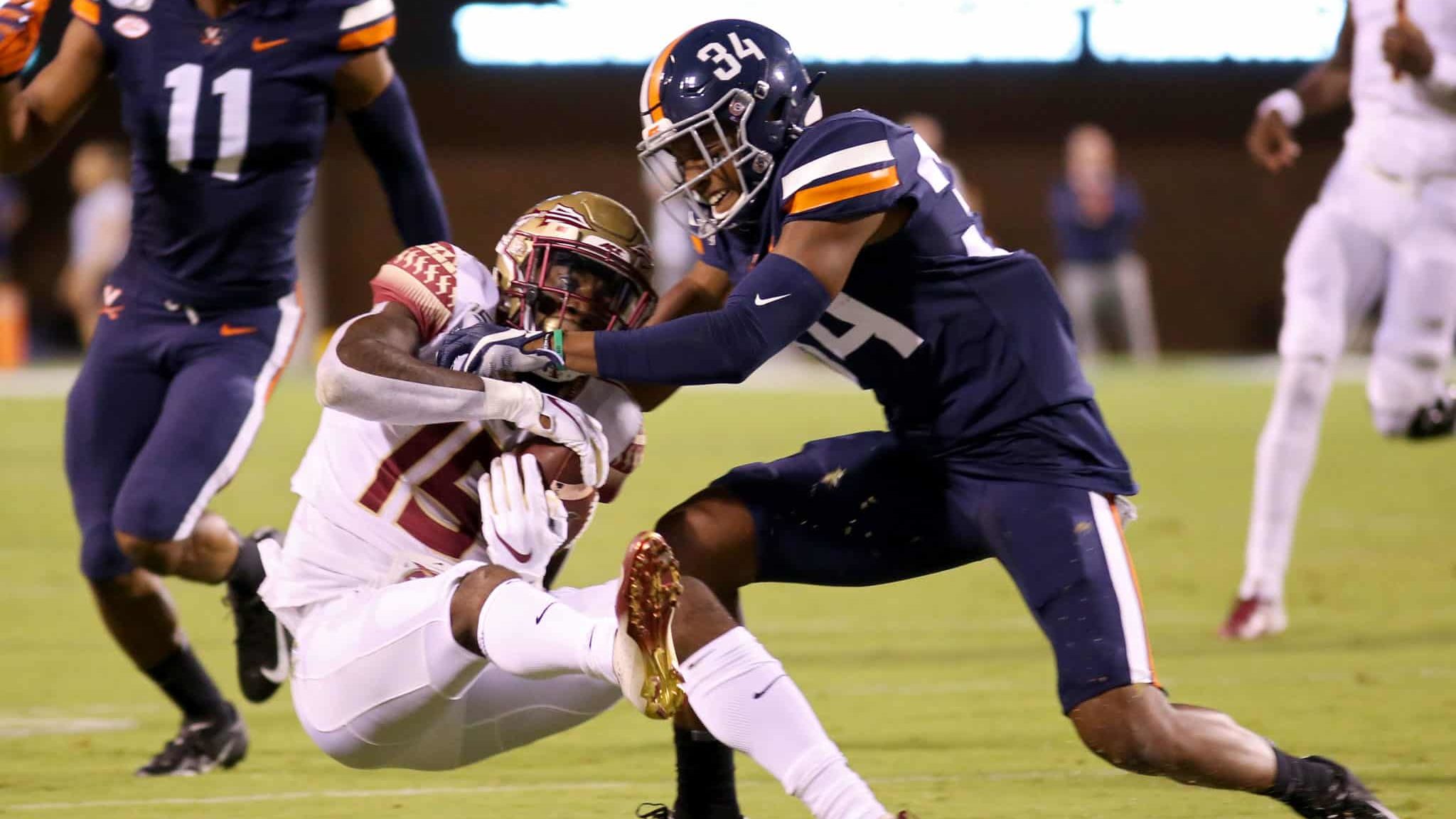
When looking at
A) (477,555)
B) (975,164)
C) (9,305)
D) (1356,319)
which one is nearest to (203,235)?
(477,555)

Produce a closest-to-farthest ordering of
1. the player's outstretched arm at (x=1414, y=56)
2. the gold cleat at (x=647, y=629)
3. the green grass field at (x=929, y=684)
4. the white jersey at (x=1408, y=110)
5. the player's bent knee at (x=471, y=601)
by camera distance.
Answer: the gold cleat at (x=647, y=629), the player's bent knee at (x=471, y=601), the green grass field at (x=929, y=684), the player's outstretched arm at (x=1414, y=56), the white jersey at (x=1408, y=110)

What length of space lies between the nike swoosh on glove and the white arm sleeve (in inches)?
1.8

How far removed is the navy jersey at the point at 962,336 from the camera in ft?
11.6

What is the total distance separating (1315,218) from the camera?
→ 6.12m

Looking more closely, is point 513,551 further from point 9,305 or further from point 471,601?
point 9,305

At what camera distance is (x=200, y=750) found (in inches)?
177

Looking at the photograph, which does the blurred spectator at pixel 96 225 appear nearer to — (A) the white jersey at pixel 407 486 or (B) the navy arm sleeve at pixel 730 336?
(A) the white jersey at pixel 407 486

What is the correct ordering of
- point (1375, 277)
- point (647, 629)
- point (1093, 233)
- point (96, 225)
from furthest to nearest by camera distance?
point (1093, 233)
point (96, 225)
point (1375, 277)
point (647, 629)

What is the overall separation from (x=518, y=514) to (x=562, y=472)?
0.12 meters

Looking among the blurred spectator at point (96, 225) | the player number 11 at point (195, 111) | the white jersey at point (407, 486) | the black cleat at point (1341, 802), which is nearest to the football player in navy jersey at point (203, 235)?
the player number 11 at point (195, 111)

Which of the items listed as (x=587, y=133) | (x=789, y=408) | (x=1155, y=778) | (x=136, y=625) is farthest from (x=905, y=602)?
(x=587, y=133)

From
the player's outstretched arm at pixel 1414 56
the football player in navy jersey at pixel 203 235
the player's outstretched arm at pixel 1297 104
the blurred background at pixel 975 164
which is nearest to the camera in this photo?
the football player in navy jersey at pixel 203 235

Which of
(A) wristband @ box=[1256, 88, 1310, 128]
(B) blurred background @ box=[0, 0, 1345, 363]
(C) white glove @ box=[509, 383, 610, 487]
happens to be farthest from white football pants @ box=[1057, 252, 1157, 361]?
(C) white glove @ box=[509, 383, 610, 487]

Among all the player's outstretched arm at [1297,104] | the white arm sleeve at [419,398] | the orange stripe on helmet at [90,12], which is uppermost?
the orange stripe on helmet at [90,12]
